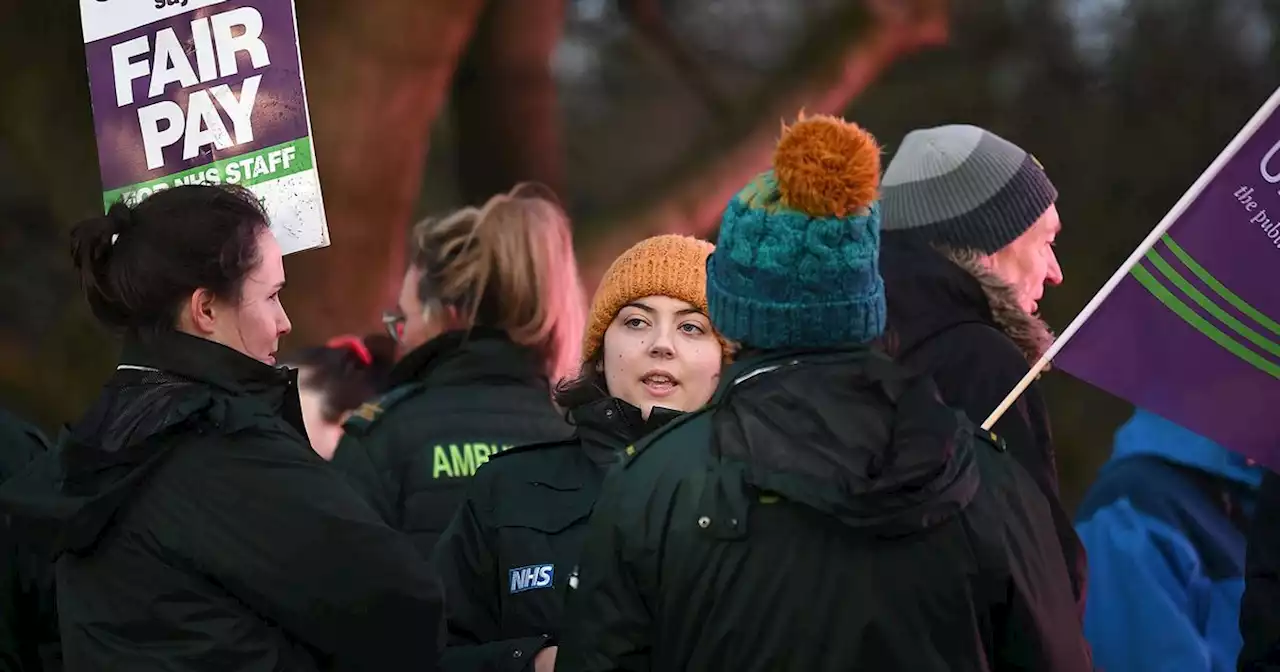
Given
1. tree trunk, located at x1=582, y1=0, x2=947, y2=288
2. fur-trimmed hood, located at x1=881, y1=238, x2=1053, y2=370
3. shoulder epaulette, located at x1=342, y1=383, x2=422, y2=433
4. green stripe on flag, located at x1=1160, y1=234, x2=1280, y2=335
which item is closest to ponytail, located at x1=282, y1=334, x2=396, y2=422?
tree trunk, located at x1=582, y1=0, x2=947, y2=288

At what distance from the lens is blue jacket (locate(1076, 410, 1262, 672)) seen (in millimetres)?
3395

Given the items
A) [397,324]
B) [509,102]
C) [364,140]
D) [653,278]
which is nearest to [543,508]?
[653,278]

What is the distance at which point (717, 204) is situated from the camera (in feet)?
16.9

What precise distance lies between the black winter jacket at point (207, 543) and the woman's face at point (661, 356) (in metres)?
0.63

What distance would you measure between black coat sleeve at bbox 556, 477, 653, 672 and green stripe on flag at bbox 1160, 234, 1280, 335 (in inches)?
50.3

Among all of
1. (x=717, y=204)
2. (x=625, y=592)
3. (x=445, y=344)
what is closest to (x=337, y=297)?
(x=717, y=204)

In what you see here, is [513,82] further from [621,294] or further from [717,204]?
[621,294]

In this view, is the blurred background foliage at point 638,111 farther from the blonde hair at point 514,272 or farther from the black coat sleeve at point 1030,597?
the black coat sleeve at point 1030,597

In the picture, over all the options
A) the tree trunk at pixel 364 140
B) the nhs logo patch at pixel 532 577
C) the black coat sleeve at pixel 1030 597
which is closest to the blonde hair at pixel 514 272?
the nhs logo patch at pixel 532 577

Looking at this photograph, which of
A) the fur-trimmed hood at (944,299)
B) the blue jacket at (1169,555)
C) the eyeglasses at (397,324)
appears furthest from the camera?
the eyeglasses at (397,324)

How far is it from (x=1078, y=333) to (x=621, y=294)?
79 centimetres

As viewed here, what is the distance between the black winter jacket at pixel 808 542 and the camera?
192cm

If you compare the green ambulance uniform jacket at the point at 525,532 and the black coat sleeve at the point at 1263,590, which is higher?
the green ambulance uniform jacket at the point at 525,532

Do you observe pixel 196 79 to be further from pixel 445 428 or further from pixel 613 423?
pixel 445 428
